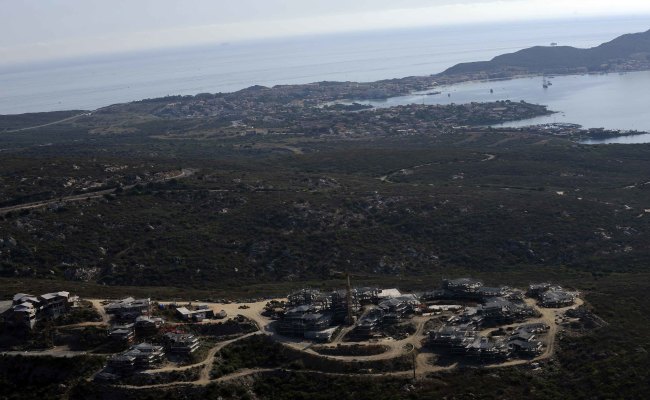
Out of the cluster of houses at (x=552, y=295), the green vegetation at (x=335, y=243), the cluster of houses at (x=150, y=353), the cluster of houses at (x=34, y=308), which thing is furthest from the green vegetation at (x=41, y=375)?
the cluster of houses at (x=552, y=295)

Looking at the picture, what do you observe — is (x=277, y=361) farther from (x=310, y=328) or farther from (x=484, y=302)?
(x=484, y=302)

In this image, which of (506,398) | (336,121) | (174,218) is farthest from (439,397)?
(336,121)

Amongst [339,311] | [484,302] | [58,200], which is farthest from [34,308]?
→ [58,200]

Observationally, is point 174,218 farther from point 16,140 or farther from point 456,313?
point 16,140

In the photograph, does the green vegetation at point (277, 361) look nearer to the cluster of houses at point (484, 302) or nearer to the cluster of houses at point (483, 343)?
the cluster of houses at point (483, 343)

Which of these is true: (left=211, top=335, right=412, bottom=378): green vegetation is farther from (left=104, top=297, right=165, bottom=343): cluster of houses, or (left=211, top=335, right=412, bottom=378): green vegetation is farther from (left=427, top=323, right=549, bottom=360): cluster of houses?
(left=104, top=297, right=165, bottom=343): cluster of houses

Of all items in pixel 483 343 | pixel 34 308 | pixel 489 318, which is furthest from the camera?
pixel 489 318
